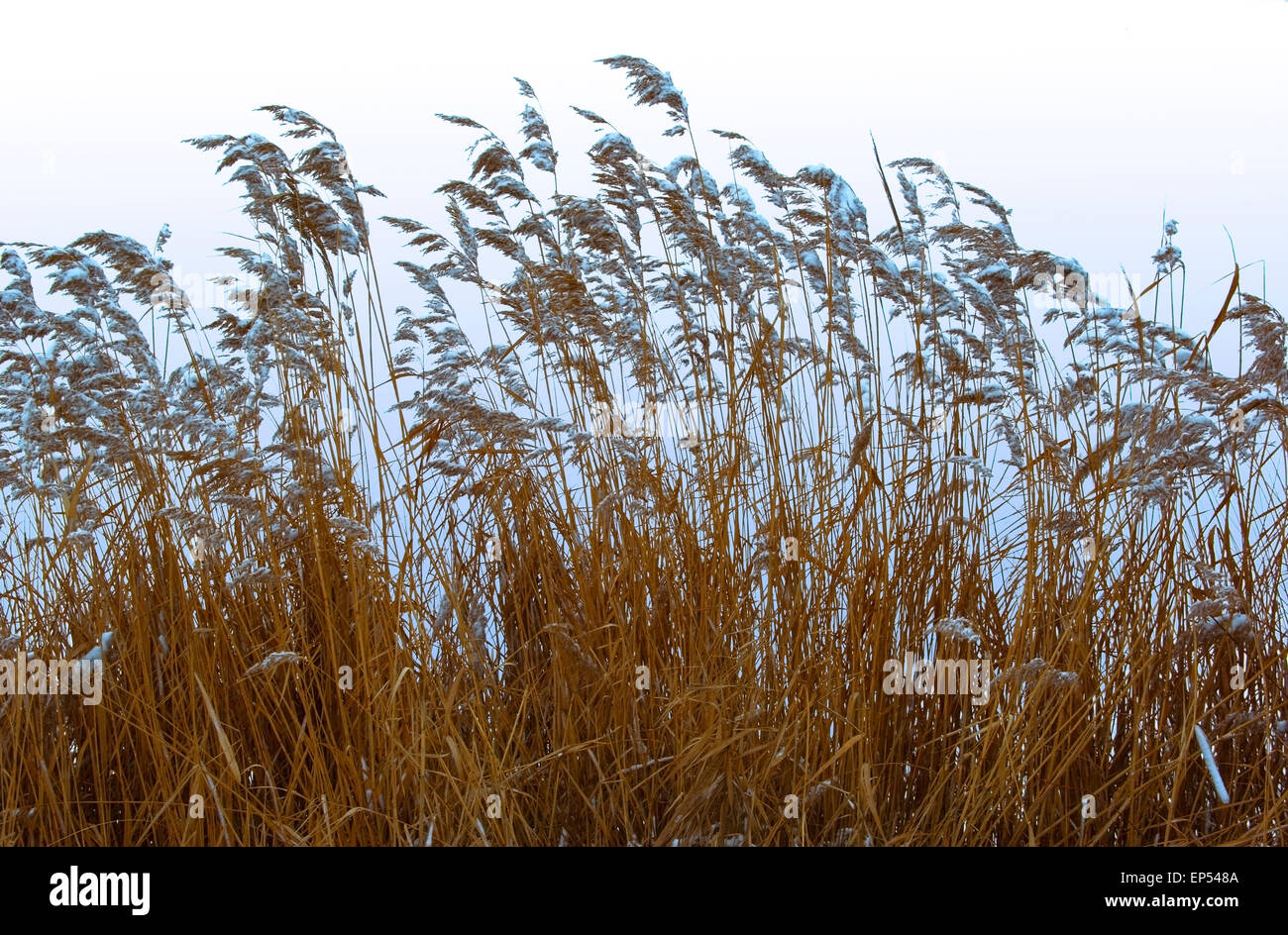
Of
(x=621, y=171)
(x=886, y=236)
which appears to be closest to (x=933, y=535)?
(x=886, y=236)

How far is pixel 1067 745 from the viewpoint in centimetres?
279

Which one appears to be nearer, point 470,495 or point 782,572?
point 782,572

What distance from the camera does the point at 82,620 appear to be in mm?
3219

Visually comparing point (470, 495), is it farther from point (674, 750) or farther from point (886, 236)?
point (886, 236)

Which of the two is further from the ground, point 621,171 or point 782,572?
point 621,171

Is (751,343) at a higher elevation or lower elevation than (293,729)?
higher

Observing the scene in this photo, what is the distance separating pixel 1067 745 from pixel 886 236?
1.45 meters
